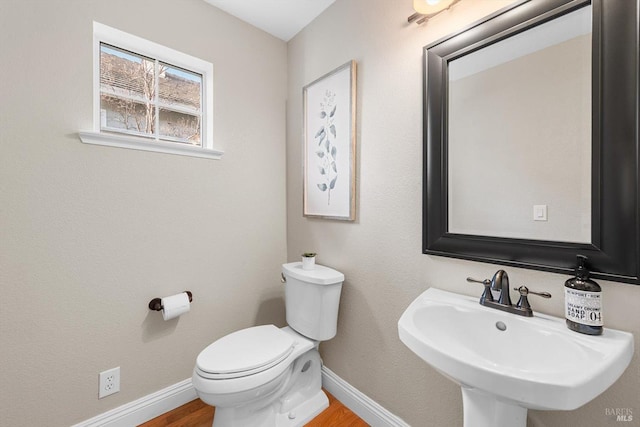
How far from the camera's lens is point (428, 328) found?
0.97 metres

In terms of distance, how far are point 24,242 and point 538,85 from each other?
2.16 m

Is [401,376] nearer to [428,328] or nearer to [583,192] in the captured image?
[428,328]

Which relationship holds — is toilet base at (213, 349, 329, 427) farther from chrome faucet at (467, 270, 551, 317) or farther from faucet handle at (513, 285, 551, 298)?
faucet handle at (513, 285, 551, 298)

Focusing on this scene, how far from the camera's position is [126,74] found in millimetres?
1524

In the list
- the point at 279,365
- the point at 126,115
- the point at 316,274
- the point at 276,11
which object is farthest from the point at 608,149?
the point at 126,115

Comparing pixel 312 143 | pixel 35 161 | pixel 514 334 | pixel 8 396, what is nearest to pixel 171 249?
pixel 35 161

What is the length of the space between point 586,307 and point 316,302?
1104 mm

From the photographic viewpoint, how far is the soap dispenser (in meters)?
0.75

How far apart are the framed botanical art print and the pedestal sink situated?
73cm

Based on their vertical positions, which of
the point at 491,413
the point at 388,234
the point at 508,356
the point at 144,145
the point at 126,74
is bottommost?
the point at 491,413

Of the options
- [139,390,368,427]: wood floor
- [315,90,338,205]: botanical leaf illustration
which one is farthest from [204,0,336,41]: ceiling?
[139,390,368,427]: wood floor

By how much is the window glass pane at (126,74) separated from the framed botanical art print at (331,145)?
957 mm

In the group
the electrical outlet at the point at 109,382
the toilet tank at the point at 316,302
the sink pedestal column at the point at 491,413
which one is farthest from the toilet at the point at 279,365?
the sink pedestal column at the point at 491,413

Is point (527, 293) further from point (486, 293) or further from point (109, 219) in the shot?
point (109, 219)
